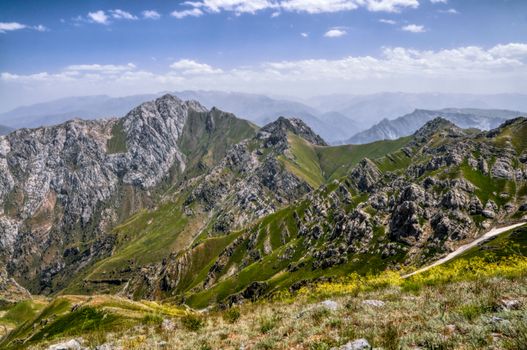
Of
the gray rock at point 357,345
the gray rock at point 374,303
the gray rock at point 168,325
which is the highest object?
the gray rock at point 357,345

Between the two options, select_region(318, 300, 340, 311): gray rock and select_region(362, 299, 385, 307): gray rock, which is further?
select_region(318, 300, 340, 311): gray rock

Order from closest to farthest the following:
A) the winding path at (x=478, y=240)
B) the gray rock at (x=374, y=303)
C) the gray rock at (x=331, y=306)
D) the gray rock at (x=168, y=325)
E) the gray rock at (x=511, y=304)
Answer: the gray rock at (x=511, y=304) < the gray rock at (x=374, y=303) < the gray rock at (x=331, y=306) < the gray rock at (x=168, y=325) < the winding path at (x=478, y=240)

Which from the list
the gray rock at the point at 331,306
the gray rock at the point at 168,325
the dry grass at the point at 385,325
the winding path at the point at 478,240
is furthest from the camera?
the winding path at the point at 478,240

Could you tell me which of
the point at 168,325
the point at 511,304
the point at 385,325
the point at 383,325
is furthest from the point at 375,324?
the point at 168,325

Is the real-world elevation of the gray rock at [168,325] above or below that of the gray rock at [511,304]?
below

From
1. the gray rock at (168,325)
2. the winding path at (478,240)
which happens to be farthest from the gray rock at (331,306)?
the winding path at (478,240)

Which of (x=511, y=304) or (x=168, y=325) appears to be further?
(x=168, y=325)

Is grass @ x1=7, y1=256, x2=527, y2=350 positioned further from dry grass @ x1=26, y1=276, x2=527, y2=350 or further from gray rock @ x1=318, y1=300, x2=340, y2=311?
gray rock @ x1=318, y1=300, x2=340, y2=311

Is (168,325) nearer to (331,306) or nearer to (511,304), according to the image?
(331,306)

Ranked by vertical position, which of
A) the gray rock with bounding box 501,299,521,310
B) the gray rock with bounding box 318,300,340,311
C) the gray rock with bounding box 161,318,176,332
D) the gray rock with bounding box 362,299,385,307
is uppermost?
the gray rock with bounding box 501,299,521,310

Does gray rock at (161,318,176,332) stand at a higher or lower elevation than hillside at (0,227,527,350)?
lower

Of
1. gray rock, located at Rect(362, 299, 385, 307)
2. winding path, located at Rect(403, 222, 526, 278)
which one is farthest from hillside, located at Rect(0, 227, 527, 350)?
winding path, located at Rect(403, 222, 526, 278)

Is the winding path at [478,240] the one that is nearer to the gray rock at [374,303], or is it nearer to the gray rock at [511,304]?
the gray rock at [374,303]

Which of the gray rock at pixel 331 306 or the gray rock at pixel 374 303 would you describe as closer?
the gray rock at pixel 374 303
